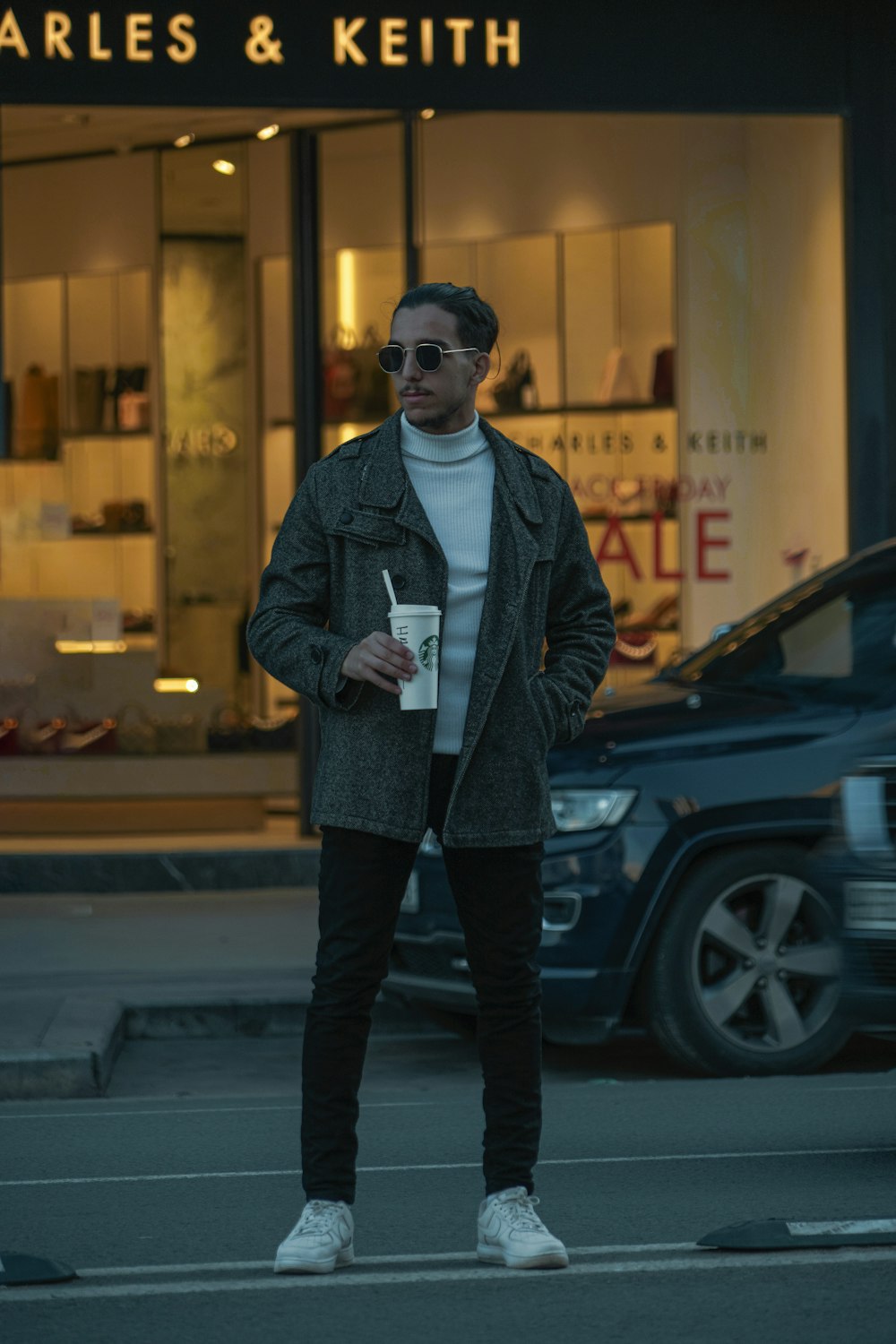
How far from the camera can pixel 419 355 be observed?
4477 millimetres

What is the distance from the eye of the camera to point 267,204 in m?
12.4

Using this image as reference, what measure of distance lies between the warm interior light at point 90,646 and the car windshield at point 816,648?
15.5 feet

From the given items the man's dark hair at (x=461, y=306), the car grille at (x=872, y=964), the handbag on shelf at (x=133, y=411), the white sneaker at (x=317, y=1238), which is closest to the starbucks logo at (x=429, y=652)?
the man's dark hair at (x=461, y=306)

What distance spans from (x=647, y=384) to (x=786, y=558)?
1.25 meters

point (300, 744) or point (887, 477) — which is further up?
point (887, 477)

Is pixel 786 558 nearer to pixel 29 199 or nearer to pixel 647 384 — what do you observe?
pixel 647 384

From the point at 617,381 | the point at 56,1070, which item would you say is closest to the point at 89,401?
the point at 617,381

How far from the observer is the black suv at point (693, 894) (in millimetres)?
7047

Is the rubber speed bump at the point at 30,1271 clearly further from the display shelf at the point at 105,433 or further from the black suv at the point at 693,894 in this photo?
the display shelf at the point at 105,433

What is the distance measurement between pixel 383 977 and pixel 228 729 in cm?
812

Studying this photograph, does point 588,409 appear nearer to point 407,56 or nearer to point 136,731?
point 407,56

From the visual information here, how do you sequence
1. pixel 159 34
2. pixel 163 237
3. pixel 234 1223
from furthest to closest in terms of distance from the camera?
1. pixel 163 237
2. pixel 159 34
3. pixel 234 1223

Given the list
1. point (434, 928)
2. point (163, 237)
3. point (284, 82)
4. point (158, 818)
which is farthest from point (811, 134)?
point (434, 928)

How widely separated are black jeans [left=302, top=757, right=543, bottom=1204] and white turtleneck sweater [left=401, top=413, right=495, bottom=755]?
5.0 inches
